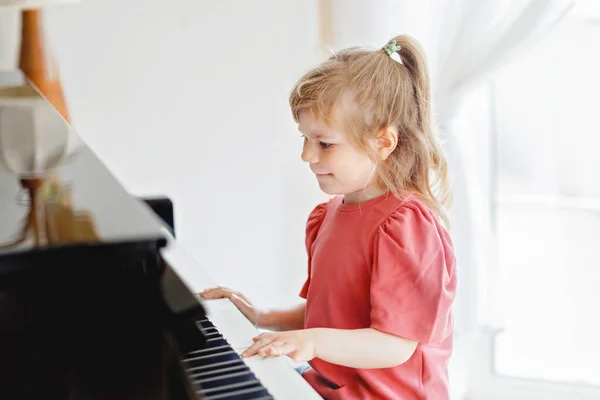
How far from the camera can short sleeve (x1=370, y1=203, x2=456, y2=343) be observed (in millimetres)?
1281

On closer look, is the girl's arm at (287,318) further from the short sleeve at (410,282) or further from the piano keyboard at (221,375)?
the piano keyboard at (221,375)

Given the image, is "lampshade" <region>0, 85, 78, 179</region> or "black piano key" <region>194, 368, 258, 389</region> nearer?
"black piano key" <region>194, 368, 258, 389</region>

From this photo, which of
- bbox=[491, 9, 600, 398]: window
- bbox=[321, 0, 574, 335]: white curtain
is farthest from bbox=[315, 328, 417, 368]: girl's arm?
bbox=[491, 9, 600, 398]: window

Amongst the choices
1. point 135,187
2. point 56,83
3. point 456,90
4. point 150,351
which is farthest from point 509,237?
point 150,351

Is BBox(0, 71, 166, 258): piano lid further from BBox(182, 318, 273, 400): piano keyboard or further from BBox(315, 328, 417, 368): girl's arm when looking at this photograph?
BBox(315, 328, 417, 368): girl's arm

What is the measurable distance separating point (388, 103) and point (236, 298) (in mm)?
442

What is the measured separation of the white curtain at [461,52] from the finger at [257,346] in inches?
42.1

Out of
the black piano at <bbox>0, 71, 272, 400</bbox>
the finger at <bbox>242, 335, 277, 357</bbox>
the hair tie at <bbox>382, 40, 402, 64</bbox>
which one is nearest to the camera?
the black piano at <bbox>0, 71, 272, 400</bbox>

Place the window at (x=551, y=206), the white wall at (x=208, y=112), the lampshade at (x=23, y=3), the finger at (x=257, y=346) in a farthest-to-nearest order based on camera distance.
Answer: the white wall at (x=208, y=112) < the window at (x=551, y=206) < the lampshade at (x=23, y=3) < the finger at (x=257, y=346)

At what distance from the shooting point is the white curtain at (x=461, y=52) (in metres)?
1.98

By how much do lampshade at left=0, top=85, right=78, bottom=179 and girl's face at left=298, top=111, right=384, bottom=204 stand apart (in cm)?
40

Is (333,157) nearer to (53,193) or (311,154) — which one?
(311,154)

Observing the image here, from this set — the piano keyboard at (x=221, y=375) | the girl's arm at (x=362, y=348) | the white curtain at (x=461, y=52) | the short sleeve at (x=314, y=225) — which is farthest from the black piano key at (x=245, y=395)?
the white curtain at (x=461, y=52)

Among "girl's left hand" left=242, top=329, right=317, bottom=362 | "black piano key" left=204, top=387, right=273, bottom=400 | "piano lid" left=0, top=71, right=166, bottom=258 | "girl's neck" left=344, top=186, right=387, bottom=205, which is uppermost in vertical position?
"piano lid" left=0, top=71, right=166, bottom=258
